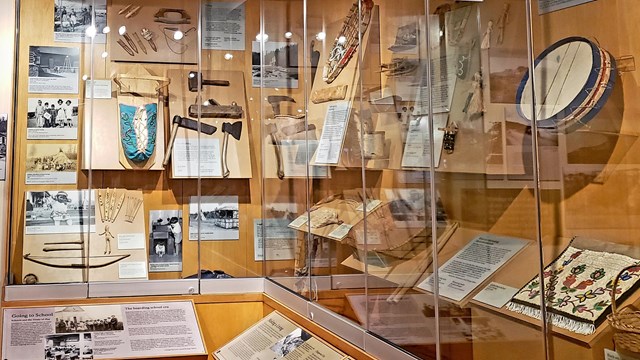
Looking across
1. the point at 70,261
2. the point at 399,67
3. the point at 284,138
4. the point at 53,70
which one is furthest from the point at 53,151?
the point at 399,67

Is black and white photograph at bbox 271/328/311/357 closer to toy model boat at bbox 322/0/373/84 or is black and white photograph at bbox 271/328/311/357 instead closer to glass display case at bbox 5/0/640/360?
glass display case at bbox 5/0/640/360

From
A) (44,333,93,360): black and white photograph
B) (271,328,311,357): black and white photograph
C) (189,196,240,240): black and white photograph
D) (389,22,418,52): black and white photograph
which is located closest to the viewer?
(389,22,418,52): black and white photograph

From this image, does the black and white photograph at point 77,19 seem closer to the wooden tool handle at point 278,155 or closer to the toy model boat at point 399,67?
the wooden tool handle at point 278,155

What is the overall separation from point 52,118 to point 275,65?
1.62 meters

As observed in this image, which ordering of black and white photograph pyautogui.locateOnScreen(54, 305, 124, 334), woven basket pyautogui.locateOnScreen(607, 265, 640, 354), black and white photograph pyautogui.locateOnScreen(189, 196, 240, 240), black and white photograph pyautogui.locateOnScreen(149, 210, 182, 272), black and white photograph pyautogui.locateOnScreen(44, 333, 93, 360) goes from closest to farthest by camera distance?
1. woven basket pyautogui.locateOnScreen(607, 265, 640, 354)
2. black and white photograph pyautogui.locateOnScreen(44, 333, 93, 360)
3. black and white photograph pyautogui.locateOnScreen(54, 305, 124, 334)
4. black and white photograph pyautogui.locateOnScreen(149, 210, 182, 272)
5. black and white photograph pyautogui.locateOnScreen(189, 196, 240, 240)

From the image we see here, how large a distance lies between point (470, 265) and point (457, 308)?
0.15 m

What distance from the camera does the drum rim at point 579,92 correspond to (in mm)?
1642

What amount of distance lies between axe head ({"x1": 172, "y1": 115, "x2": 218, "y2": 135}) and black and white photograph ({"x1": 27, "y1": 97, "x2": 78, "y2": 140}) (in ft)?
2.31

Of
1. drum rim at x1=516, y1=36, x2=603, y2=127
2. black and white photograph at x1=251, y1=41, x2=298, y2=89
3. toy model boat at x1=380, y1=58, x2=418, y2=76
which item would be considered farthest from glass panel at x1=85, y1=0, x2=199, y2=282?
drum rim at x1=516, y1=36, x2=603, y2=127

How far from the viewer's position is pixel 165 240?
4387 mm

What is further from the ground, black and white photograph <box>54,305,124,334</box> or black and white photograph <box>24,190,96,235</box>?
black and white photograph <box>24,190,96,235</box>

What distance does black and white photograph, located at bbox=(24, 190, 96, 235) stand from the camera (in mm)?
4160

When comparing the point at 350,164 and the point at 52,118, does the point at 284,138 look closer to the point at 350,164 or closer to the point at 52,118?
the point at 350,164

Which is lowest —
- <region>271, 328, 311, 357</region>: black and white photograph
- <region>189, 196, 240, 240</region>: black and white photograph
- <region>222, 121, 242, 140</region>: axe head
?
<region>271, 328, 311, 357</region>: black and white photograph
